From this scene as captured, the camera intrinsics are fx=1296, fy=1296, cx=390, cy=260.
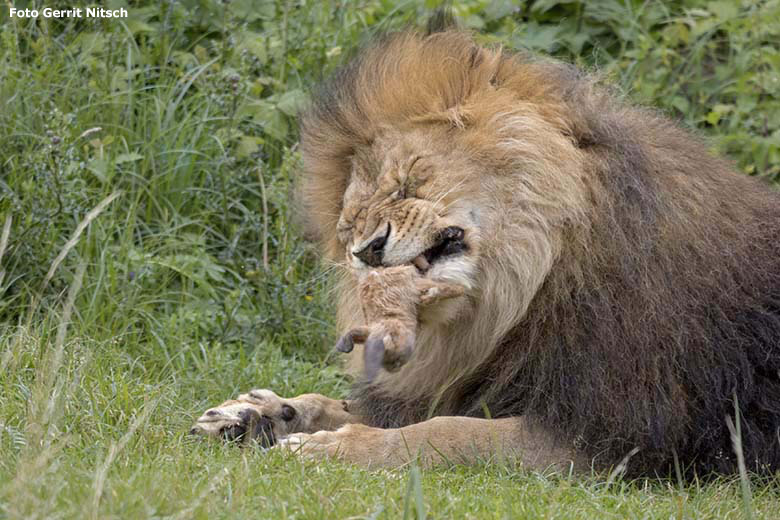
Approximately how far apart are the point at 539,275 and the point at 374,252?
20.4 inches

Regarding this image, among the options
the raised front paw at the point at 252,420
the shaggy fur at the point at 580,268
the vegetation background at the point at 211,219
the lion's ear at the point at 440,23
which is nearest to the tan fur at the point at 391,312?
the shaggy fur at the point at 580,268

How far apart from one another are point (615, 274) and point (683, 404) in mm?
450

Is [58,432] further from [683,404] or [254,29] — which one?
[254,29]

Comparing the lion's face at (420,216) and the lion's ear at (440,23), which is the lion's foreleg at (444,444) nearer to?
the lion's face at (420,216)

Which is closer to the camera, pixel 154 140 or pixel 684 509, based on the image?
pixel 684 509

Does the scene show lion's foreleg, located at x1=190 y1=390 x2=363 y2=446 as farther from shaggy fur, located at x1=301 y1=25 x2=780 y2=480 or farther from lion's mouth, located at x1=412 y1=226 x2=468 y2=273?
lion's mouth, located at x1=412 y1=226 x2=468 y2=273

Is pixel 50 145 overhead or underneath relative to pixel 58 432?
overhead

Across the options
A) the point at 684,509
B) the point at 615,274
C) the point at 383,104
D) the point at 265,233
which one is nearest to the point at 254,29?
the point at 265,233

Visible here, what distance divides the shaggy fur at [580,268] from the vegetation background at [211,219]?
0.25 meters

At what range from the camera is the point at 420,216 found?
3814mm

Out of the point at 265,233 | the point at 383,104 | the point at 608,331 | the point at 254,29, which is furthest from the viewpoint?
the point at 254,29

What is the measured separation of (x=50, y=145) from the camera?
5566 millimetres

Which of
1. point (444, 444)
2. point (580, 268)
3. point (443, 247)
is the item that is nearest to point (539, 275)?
point (580, 268)

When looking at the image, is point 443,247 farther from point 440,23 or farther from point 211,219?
point 211,219
